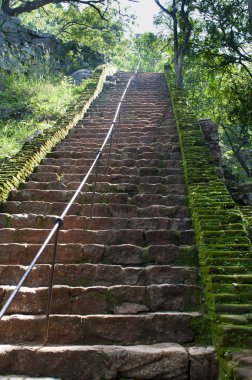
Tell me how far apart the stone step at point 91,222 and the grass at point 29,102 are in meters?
3.86

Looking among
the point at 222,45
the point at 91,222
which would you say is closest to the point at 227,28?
the point at 222,45

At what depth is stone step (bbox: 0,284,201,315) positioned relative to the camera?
3.46 metres

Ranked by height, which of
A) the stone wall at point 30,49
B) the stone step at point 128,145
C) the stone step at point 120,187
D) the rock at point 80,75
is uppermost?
the stone wall at point 30,49

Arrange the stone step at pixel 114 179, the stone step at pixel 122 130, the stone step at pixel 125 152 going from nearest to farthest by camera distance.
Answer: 1. the stone step at pixel 114 179
2. the stone step at pixel 125 152
3. the stone step at pixel 122 130

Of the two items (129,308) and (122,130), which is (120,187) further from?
(122,130)

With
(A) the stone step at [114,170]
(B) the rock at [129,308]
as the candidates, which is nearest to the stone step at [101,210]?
(A) the stone step at [114,170]

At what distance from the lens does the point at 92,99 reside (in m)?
11.7

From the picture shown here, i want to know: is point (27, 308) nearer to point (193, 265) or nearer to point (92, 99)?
point (193, 265)

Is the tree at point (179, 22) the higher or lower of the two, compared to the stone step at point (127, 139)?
higher

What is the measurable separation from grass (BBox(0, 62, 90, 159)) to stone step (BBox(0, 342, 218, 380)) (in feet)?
20.1

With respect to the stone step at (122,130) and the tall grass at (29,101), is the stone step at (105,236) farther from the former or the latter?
the tall grass at (29,101)

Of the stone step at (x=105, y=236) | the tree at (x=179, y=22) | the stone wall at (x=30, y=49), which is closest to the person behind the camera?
the stone step at (x=105, y=236)

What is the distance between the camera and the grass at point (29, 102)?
9844 millimetres

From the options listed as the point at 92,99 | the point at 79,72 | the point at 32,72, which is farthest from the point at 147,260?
the point at 79,72
